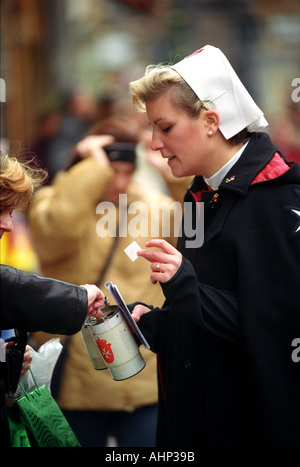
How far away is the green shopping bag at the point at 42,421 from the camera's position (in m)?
1.99

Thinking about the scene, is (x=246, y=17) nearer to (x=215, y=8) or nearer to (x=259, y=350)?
(x=215, y=8)

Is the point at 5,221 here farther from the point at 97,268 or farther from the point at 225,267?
the point at 97,268

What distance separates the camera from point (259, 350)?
80.2 inches

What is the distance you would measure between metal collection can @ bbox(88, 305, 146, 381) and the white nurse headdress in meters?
0.78

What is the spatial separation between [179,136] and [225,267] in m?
0.50

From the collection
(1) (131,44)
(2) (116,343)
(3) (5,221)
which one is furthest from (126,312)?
(1) (131,44)

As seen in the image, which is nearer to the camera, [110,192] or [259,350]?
[259,350]

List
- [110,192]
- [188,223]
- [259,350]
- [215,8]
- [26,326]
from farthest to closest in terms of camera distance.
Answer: [215,8], [110,192], [188,223], [259,350], [26,326]

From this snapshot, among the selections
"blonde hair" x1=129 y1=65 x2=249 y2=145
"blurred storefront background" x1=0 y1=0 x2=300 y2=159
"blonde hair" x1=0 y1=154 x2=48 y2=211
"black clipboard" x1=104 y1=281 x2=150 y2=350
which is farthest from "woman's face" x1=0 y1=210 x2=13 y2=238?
"blurred storefront background" x1=0 y1=0 x2=300 y2=159

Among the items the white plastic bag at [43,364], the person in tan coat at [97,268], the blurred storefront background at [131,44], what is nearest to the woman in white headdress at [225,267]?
the white plastic bag at [43,364]

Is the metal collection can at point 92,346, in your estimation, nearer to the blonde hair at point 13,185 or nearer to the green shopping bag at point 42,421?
the green shopping bag at point 42,421

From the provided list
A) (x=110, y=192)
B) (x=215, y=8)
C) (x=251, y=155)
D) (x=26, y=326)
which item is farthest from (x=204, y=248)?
(x=215, y=8)

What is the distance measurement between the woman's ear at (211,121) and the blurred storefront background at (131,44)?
5687 mm

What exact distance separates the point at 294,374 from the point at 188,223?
0.71 metres
